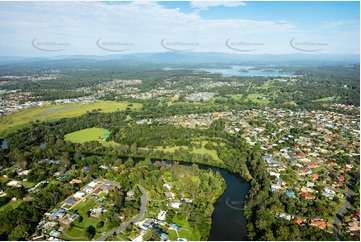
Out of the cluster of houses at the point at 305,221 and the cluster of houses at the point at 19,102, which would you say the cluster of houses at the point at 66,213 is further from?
the cluster of houses at the point at 19,102

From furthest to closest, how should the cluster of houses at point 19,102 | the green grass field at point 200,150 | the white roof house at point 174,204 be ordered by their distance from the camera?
the cluster of houses at point 19,102
the green grass field at point 200,150
the white roof house at point 174,204

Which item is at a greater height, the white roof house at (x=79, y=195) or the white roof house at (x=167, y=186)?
the white roof house at (x=167, y=186)

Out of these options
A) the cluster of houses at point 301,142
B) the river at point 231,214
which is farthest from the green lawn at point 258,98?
the river at point 231,214

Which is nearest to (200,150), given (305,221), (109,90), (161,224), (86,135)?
(161,224)

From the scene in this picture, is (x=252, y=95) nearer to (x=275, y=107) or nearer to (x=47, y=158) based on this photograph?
(x=275, y=107)

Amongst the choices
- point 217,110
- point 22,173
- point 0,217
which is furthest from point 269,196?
point 217,110

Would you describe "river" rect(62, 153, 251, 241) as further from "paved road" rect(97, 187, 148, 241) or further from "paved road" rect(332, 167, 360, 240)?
"paved road" rect(332, 167, 360, 240)

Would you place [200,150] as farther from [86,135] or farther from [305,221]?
[86,135]
